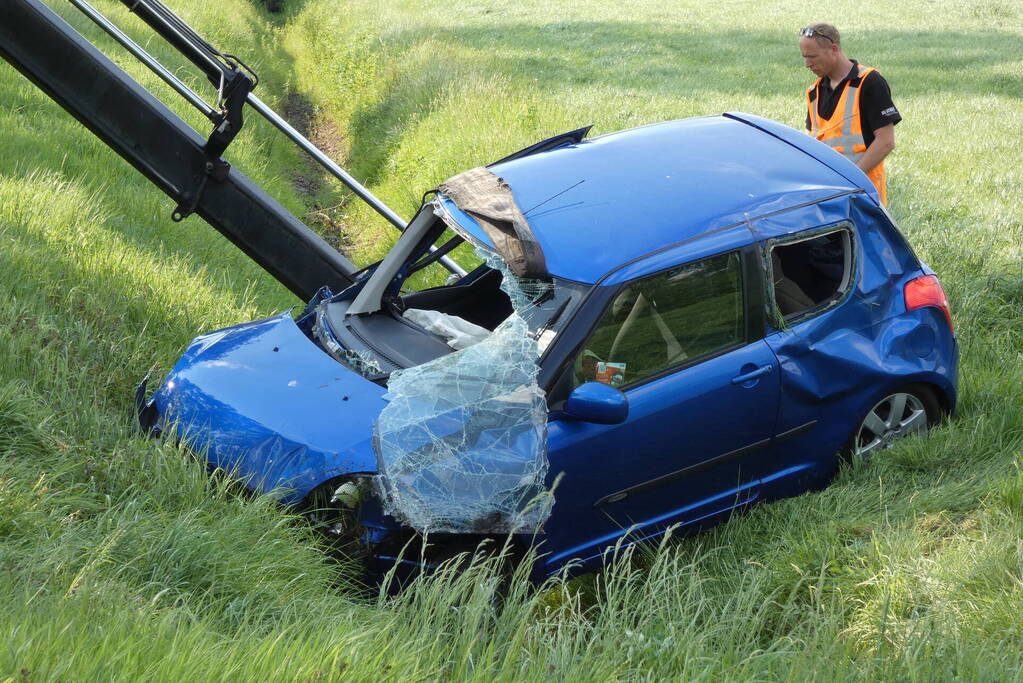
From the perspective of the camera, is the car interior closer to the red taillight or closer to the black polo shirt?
the red taillight

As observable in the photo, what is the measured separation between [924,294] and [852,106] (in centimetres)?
191

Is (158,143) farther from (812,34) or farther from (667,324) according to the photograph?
(812,34)

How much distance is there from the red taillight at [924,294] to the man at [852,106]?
1252mm

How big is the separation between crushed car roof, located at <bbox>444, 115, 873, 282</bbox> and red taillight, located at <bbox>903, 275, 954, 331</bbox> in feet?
1.80

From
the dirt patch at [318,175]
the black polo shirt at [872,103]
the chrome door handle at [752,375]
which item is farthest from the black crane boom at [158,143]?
the dirt patch at [318,175]

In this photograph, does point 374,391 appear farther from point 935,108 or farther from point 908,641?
point 935,108

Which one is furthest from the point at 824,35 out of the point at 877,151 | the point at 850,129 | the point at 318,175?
the point at 318,175

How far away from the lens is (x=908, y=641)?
3.49 meters

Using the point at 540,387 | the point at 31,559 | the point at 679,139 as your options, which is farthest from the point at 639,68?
the point at 31,559

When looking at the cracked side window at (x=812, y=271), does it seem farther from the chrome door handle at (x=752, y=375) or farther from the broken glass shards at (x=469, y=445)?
the broken glass shards at (x=469, y=445)

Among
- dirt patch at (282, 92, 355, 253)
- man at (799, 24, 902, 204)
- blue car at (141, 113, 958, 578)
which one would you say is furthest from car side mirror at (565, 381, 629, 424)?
dirt patch at (282, 92, 355, 253)

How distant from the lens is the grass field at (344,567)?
10.2 feet

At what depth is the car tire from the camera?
5.30m

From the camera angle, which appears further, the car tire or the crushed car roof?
the car tire
